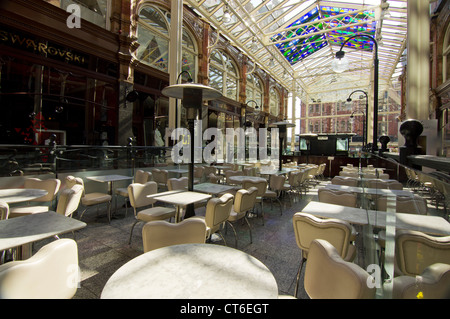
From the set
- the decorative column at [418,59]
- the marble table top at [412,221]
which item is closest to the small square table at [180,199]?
the marble table top at [412,221]

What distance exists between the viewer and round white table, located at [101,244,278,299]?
984mm

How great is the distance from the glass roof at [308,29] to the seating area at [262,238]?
7.15 metres

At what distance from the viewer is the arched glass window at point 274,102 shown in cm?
2091

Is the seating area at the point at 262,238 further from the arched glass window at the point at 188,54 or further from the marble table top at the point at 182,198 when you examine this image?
the arched glass window at the point at 188,54

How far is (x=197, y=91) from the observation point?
2980 mm

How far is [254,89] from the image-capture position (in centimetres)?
A: 1794

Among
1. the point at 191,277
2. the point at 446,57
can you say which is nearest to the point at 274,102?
the point at 446,57

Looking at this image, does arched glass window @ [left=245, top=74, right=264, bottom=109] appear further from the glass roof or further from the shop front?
the shop front

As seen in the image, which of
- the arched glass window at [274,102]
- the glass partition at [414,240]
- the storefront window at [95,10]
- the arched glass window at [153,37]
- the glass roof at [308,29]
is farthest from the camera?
the arched glass window at [274,102]

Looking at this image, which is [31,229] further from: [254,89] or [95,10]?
[254,89]

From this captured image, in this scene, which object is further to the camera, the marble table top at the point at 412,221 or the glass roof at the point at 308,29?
the glass roof at the point at 308,29

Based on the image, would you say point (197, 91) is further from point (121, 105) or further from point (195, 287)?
point (121, 105)

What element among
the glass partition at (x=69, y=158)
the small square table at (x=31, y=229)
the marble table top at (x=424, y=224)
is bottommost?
the small square table at (x=31, y=229)

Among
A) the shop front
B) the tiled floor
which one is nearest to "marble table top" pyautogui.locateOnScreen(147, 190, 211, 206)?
the tiled floor
